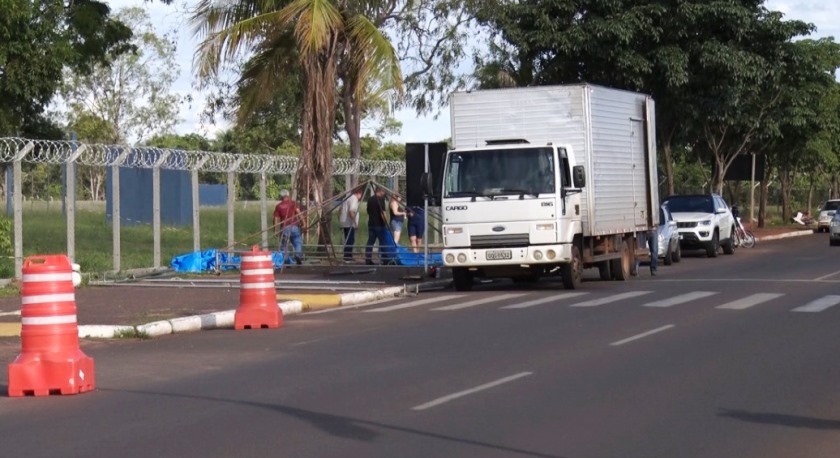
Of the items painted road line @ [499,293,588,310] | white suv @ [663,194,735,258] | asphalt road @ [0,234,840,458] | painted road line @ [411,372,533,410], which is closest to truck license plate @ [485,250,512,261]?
painted road line @ [499,293,588,310]

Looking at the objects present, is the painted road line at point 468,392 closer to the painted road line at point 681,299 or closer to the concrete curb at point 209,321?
the concrete curb at point 209,321

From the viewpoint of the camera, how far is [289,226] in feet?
91.0

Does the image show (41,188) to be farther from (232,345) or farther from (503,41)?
(232,345)

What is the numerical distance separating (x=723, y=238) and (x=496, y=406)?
27861mm

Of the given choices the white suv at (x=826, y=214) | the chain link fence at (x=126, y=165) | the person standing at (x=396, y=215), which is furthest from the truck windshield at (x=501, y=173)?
the white suv at (x=826, y=214)

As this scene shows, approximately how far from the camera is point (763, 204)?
6156cm

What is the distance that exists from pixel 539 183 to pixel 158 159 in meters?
8.13

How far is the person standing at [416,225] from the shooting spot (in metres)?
28.8

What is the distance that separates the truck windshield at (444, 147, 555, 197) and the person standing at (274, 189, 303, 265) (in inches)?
243

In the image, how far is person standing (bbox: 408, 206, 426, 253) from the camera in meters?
28.8

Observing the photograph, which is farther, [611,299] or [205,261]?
[205,261]

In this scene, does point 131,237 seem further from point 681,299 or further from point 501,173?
point 681,299

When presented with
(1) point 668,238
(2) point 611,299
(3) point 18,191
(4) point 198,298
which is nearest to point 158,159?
(3) point 18,191

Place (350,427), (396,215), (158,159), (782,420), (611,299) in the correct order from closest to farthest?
(350,427)
(782,420)
(611,299)
(158,159)
(396,215)
